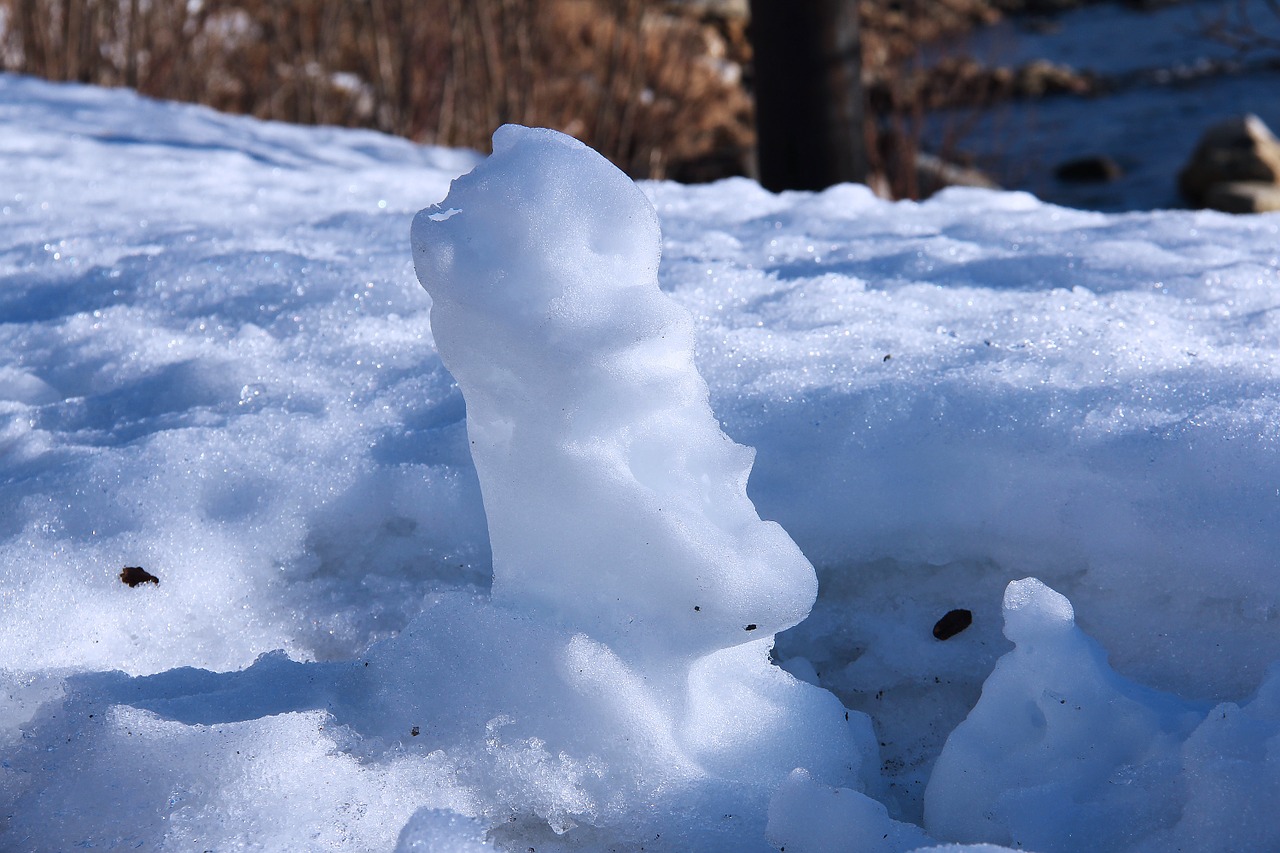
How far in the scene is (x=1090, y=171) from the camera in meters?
9.09

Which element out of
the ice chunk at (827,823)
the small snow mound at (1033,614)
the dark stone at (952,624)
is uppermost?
the small snow mound at (1033,614)

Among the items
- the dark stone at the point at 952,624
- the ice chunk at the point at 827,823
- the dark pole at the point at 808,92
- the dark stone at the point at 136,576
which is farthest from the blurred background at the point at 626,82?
the ice chunk at the point at 827,823

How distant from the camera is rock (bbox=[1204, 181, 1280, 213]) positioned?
750cm

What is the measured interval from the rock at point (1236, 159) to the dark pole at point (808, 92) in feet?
17.9

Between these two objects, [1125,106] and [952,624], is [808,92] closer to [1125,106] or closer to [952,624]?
[952,624]

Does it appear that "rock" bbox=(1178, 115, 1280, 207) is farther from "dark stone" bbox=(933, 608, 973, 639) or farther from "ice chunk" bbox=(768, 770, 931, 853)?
"ice chunk" bbox=(768, 770, 931, 853)

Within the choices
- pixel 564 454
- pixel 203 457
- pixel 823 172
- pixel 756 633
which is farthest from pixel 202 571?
pixel 823 172

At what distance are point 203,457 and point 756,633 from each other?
2.83 ft

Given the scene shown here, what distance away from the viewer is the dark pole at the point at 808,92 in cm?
346

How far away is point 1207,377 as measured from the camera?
1583 mm

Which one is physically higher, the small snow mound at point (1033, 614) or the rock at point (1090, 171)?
the small snow mound at point (1033, 614)

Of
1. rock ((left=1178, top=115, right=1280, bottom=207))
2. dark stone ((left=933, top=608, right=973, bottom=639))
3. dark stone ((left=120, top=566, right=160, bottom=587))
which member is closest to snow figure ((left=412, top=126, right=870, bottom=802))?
dark stone ((left=933, top=608, right=973, bottom=639))

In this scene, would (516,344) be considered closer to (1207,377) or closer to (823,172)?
(1207,377)

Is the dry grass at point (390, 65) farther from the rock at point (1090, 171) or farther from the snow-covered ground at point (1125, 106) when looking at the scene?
the rock at point (1090, 171)
